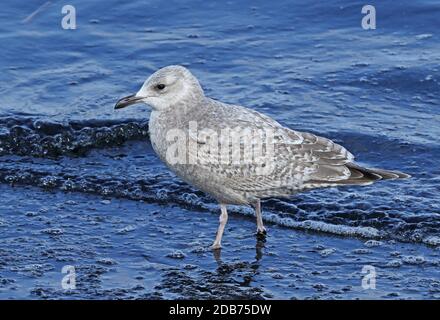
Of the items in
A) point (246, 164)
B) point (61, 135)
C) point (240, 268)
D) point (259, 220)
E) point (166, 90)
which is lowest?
point (240, 268)

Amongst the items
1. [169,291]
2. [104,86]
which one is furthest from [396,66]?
[169,291]

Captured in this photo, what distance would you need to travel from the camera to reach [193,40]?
11391mm

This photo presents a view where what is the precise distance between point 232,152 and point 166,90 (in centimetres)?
74

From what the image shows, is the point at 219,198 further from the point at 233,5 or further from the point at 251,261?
the point at 233,5

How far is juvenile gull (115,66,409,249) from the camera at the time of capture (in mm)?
7039

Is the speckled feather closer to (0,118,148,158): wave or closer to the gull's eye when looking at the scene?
the gull's eye

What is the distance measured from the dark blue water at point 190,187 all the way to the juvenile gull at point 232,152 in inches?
17.6

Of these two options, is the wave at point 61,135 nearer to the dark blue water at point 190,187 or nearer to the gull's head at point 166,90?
the dark blue water at point 190,187

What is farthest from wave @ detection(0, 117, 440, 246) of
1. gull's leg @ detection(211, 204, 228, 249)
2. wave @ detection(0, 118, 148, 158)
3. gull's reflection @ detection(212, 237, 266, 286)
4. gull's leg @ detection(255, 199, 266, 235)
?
gull's reflection @ detection(212, 237, 266, 286)

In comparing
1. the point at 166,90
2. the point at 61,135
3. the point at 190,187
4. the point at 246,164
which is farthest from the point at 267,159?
the point at 61,135

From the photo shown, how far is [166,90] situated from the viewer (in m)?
7.34

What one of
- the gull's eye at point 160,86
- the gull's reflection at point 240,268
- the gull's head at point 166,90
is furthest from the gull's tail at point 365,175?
the gull's eye at point 160,86

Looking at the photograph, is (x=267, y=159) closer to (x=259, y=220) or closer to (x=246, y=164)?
(x=246, y=164)

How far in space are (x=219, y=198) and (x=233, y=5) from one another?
5.22 metres
